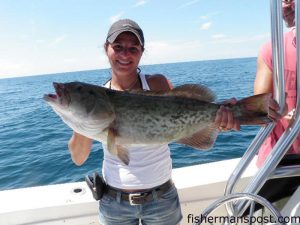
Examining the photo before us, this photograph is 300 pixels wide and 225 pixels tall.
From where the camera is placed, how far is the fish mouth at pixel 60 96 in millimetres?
2219

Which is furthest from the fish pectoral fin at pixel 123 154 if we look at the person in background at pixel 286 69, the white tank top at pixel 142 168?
the person in background at pixel 286 69

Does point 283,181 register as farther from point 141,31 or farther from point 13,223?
point 13,223

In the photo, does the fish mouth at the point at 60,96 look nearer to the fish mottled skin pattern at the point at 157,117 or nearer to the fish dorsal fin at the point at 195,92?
the fish mottled skin pattern at the point at 157,117

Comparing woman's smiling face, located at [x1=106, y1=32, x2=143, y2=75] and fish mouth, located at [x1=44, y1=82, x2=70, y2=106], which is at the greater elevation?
woman's smiling face, located at [x1=106, y1=32, x2=143, y2=75]

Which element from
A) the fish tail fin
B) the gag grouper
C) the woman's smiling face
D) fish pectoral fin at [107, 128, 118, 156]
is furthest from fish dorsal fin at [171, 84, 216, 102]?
fish pectoral fin at [107, 128, 118, 156]

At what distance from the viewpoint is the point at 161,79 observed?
271cm

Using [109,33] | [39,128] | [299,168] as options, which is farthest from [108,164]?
[39,128]

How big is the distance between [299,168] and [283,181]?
2.01ft

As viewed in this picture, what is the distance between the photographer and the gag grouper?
2289 mm

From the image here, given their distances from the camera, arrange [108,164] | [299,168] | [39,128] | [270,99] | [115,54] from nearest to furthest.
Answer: [270,99]
[299,168]
[115,54]
[108,164]
[39,128]

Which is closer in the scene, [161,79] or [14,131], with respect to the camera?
[161,79]

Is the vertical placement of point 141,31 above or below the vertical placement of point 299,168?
above

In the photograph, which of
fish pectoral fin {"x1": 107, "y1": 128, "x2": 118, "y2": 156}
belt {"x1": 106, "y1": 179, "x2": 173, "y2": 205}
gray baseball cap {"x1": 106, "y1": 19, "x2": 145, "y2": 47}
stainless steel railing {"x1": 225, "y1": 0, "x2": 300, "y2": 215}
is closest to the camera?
stainless steel railing {"x1": 225, "y1": 0, "x2": 300, "y2": 215}

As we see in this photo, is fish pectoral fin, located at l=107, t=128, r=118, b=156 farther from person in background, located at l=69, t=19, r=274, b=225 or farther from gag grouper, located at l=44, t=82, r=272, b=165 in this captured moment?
person in background, located at l=69, t=19, r=274, b=225
